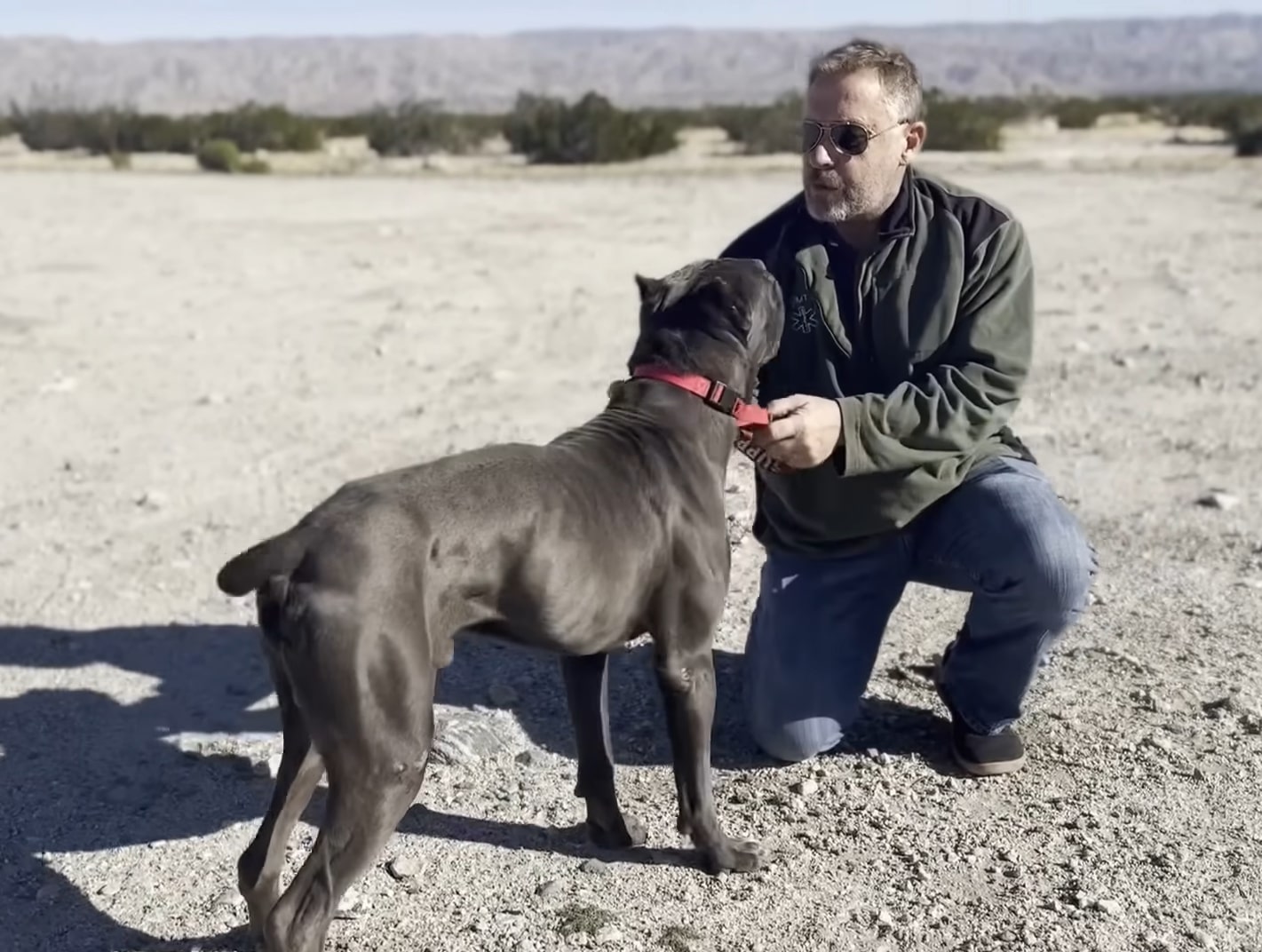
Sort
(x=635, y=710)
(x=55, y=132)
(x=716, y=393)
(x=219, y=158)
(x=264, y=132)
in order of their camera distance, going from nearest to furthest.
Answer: (x=716, y=393), (x=635, y=710), (x=219, y=158), (x=55, y=132), (x=264, y=132)

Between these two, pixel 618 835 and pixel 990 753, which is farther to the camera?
pixel 990 753

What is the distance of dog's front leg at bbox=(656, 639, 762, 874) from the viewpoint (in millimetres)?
3957

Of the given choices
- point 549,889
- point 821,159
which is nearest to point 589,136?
point 821,159

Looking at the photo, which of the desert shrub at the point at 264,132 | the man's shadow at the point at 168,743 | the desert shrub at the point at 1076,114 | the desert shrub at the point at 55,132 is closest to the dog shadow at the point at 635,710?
the man's shadow at the point at 168,743

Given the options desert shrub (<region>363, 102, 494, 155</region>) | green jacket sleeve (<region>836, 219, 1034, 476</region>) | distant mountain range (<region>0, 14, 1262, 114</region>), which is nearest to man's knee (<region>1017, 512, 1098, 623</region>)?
green jacket sleeve (<region>836, 219, 1034, 476</region>)

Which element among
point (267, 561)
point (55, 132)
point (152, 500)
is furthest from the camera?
point (55, 132)

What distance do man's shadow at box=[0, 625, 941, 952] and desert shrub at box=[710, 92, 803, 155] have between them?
89.0 ft

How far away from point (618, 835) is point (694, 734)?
431mm

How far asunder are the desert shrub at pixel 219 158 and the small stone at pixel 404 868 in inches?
983

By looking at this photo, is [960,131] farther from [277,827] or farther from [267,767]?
[277,827]

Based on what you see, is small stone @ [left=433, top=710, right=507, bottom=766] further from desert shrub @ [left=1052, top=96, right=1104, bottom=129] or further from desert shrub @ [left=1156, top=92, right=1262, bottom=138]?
desert shrub @ [left=1052, top=96, right=1104, bottom=129]

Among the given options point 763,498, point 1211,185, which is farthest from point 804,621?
point 1211,185

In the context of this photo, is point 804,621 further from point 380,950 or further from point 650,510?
point 380,950

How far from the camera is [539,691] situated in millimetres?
5281
